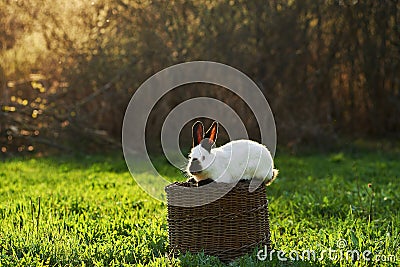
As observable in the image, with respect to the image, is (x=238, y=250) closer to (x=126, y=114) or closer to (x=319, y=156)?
(x=319, y=156)

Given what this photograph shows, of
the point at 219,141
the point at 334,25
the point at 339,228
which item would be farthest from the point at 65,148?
the point at 339,228

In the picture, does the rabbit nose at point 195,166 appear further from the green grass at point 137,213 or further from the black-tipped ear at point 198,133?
the green grass at point 137,213

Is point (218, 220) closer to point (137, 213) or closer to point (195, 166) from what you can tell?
point (195, 166)

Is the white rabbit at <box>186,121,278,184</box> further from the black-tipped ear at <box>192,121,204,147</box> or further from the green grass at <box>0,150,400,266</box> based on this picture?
the green grass at <box>0,150,400,266</box>

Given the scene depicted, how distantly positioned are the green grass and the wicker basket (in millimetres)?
137

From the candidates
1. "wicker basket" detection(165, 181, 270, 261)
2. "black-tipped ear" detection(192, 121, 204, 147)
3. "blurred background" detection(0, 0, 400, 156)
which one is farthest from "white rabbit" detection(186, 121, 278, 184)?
"blurred background" detection(0, 0, 400, 156)

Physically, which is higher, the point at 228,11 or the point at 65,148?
the point at 228,11

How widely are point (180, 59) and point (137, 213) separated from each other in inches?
205

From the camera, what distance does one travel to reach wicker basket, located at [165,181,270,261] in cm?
462

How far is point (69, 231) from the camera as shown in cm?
540

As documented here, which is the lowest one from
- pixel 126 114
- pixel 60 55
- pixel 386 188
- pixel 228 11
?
pixel 386 188

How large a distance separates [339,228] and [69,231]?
229 cm

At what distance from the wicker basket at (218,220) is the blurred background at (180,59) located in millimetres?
6242

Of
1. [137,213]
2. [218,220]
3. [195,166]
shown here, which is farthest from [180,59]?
[218,220]
